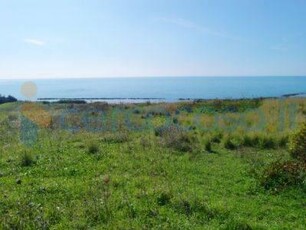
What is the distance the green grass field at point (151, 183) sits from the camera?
873cm

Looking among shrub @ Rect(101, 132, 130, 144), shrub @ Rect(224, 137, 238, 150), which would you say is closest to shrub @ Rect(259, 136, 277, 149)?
shrub @ Rect(224, 137, 238, 150)

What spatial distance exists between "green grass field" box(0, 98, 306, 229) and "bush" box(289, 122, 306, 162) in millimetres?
714

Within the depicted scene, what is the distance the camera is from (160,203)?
31.9ft

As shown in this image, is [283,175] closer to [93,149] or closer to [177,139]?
[177,139]

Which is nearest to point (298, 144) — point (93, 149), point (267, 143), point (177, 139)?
point (267, 143)

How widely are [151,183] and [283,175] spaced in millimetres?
3903

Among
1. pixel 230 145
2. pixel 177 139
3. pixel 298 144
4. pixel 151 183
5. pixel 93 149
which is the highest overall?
pixel 298 144

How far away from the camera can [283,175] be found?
39.4 feet

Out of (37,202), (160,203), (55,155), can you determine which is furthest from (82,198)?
(55,155)

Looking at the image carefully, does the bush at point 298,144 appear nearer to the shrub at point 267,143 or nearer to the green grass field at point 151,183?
the green grass field at point 151,183

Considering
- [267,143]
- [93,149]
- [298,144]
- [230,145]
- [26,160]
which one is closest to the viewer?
[26,160]

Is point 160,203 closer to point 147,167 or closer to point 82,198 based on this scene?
point 82,198

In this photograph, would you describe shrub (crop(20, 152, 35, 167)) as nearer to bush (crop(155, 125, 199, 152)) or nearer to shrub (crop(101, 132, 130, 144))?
shrub (crop(101, 132, 130, 144))

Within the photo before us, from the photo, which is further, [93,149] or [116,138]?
[116,138]
